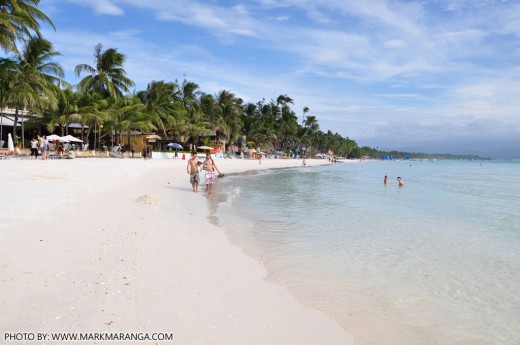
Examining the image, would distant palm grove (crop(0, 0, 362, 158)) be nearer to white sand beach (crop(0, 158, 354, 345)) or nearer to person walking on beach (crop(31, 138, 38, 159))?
Result: person walking on beach (crop(31, 138, 38, 159))

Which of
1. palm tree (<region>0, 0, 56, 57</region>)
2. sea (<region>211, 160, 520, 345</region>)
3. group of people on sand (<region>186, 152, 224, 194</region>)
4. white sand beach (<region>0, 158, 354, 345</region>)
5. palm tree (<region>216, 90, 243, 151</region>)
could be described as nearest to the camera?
white sand beach (<region>0, 158, 354, 345</region>)

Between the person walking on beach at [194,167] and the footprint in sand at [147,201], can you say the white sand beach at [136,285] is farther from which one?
the person walking on beach at [194,167]

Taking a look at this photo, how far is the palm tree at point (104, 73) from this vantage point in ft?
111

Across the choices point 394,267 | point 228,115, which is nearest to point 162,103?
point 228,115

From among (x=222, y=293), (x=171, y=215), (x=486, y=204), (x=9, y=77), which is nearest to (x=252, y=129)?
(x=9, y=77)

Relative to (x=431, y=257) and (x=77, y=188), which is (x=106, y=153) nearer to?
(x=77, y=188)

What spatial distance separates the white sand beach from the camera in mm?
2953

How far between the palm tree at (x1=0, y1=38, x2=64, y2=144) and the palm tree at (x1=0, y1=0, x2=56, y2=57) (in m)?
1.71

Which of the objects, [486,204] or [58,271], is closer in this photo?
[58,271]

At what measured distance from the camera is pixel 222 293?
387 centimetres

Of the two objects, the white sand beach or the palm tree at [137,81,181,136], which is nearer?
the white sand beach

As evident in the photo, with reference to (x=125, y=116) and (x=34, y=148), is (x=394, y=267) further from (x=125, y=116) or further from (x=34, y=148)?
(x=125, y=116)

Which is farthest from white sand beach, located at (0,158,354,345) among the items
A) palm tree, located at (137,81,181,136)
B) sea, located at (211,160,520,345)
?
palm tree, located at (137,81,181,136)

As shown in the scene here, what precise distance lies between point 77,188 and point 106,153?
22.9 metres
